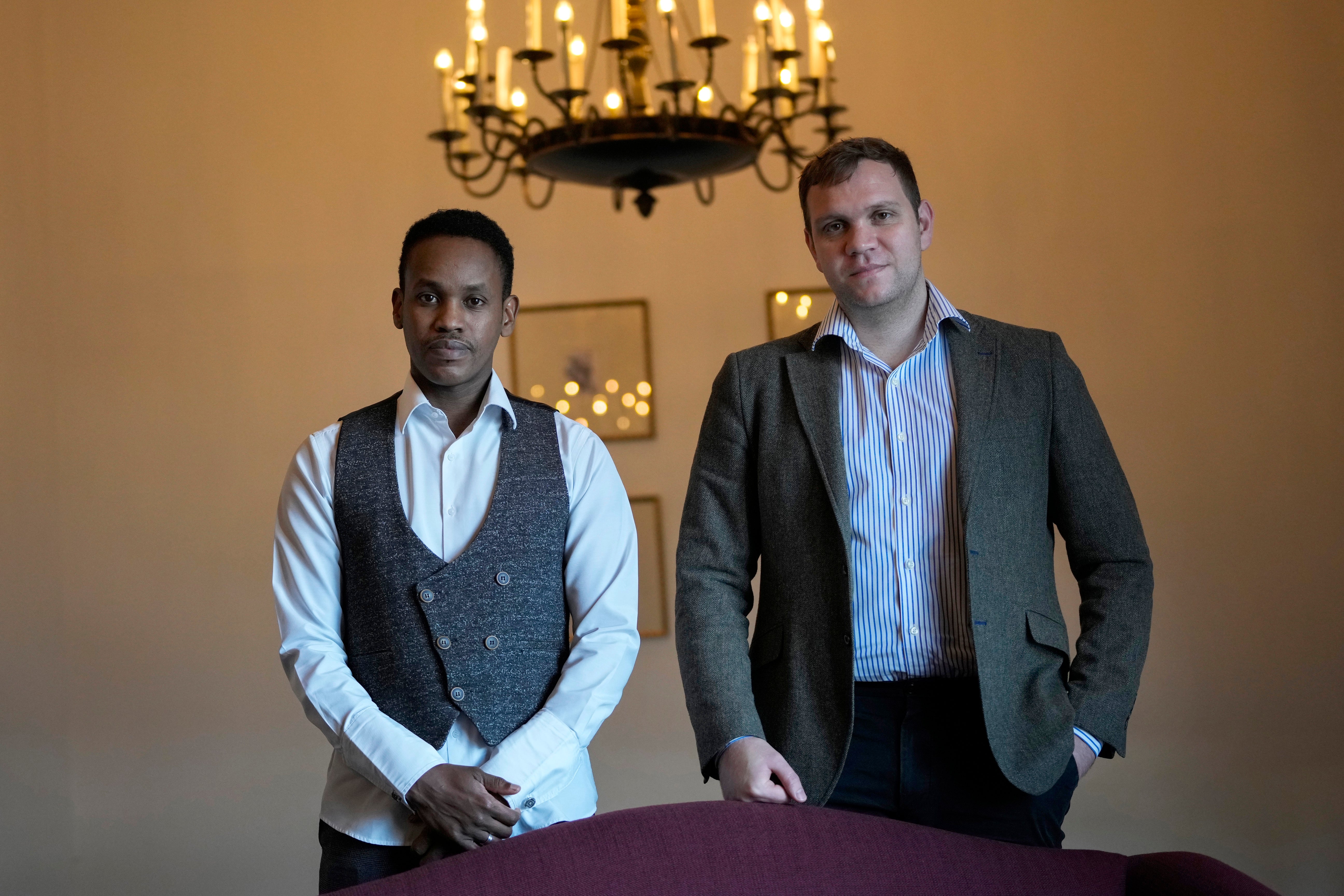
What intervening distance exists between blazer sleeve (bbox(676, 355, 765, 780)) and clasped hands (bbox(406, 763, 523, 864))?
0.87 feet

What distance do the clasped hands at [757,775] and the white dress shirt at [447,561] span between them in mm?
247

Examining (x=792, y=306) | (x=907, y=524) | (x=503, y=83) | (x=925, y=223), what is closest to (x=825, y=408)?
(x=907, y=524)

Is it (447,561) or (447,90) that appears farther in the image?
(447,90)

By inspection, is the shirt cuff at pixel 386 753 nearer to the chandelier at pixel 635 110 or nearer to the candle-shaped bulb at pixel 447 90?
the chandelier at pixel 635 110

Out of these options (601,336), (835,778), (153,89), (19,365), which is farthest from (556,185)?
(835,778)

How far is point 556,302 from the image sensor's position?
4.03 metres

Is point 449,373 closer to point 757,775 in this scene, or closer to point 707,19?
point 757,775

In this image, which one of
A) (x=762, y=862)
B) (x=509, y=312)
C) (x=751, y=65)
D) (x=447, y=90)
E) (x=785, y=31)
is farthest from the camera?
(x=447, y=90)

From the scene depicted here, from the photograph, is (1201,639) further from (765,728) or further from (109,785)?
(109,785)

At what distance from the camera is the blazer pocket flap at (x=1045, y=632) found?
1646 mm

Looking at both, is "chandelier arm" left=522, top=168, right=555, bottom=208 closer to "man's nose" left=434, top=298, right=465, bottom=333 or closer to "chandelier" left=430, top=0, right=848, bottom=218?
"chandelier" left=430, top=0, right=848, bottom=218

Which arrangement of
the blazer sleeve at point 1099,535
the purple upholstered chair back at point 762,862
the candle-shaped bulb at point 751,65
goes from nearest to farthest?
the purple upholstered chair back at point 762,862 < the blazer sleeve at point 1099,535 < the candle-shaped bulb at point 751,65

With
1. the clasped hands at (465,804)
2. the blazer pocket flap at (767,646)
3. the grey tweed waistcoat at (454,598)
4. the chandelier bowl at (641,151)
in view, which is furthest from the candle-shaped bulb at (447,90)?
the clasped hands at (465,804)

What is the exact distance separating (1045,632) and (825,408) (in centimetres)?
42
